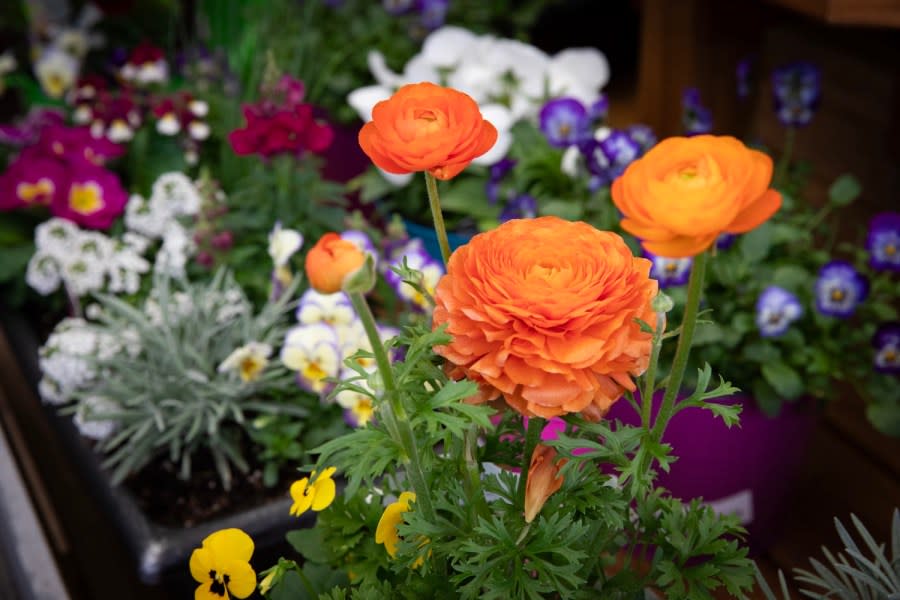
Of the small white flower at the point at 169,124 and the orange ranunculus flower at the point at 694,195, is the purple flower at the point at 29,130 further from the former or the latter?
the orange ranunculus flower at the point at 694,195

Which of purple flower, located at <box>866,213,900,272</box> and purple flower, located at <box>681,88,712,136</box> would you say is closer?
purple flower, located at <box>866,213,900,272</box>

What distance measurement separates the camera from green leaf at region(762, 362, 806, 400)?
92cm

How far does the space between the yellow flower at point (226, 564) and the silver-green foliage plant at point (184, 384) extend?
1.43ft

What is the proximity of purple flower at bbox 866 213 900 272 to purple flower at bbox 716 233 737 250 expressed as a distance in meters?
0.15

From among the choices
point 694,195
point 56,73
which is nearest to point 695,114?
point 694,195

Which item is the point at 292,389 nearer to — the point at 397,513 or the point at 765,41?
the point at 397,513

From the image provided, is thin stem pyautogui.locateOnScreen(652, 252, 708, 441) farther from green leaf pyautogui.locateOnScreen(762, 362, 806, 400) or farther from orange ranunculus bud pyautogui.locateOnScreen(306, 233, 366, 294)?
green leaf pyautogui.locateOnScreen(762, 362, 806, 400)

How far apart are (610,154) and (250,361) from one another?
0.46m

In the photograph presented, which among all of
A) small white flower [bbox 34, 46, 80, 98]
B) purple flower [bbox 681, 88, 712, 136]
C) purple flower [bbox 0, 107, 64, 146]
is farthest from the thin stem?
small white flower [bbox 34, 46, 80, 98]

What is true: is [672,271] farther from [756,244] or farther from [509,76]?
[509,76]

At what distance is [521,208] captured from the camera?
3.81 ft

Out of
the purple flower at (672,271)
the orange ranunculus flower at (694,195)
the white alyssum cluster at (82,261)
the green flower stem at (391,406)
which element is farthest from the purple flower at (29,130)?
the orange ranunculus flower at (694,195)

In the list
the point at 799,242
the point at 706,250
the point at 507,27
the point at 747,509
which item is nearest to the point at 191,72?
the point at 507,27

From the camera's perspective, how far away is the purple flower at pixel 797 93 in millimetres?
1171
